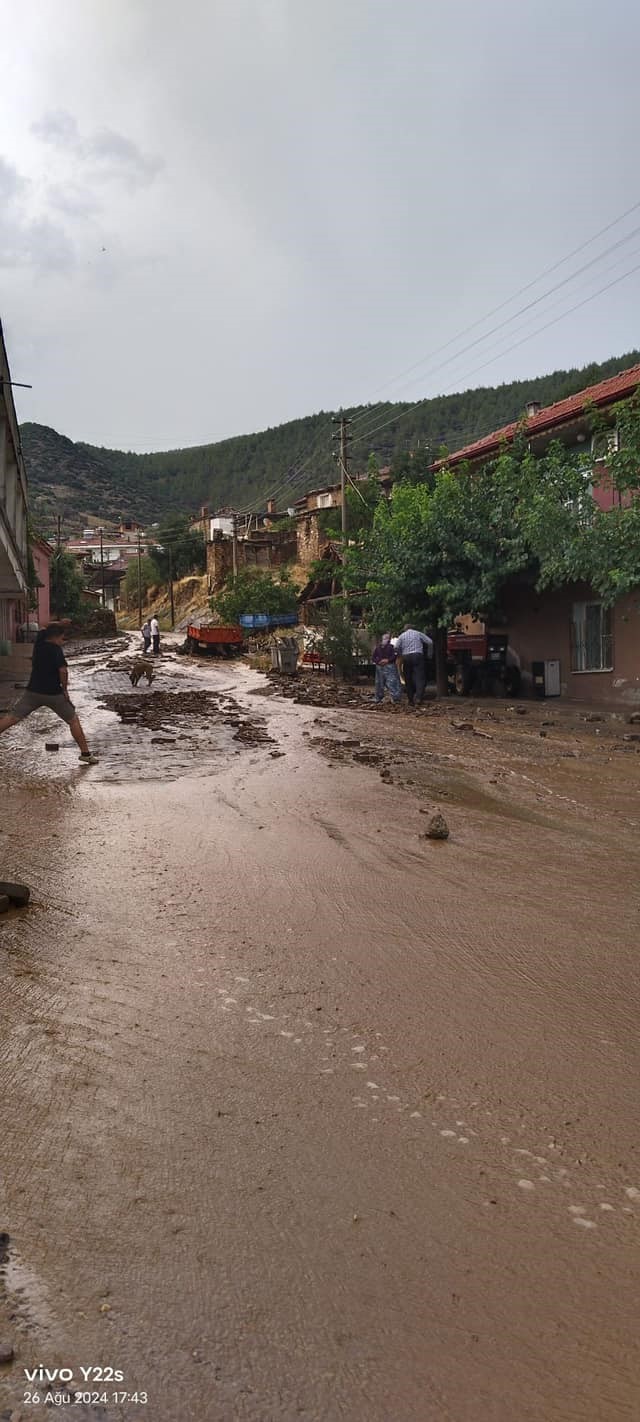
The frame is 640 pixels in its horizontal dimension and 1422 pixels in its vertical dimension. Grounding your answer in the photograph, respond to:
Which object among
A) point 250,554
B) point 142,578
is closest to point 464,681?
point 250,554

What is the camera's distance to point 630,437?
13914 mm

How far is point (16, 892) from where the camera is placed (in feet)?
16.5

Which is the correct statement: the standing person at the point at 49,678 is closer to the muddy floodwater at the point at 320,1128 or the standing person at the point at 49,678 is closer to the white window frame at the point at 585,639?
the muddy floodwater at the point at 320,1128

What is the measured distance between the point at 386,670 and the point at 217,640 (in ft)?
61.8

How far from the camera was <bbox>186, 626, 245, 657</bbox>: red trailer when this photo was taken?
1469 inches

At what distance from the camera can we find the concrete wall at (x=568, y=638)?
18.9 m

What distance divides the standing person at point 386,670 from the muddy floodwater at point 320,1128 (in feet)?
40.3

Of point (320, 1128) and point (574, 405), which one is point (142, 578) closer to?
point (574, 405)

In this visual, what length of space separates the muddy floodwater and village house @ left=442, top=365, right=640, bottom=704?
13171 millimetres

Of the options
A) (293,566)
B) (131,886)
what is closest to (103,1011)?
(131,886)

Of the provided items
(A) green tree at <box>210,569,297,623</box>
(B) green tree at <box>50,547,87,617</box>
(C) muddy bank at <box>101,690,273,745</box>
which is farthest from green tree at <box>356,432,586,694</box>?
(B) green tree at <box>50,547,87,617</box>

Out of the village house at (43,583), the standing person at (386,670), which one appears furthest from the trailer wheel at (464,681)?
the village house at (43,583)

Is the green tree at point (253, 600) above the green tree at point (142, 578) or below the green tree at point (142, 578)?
below

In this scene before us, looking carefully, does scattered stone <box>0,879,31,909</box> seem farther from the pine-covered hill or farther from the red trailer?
the pine-covered hill
